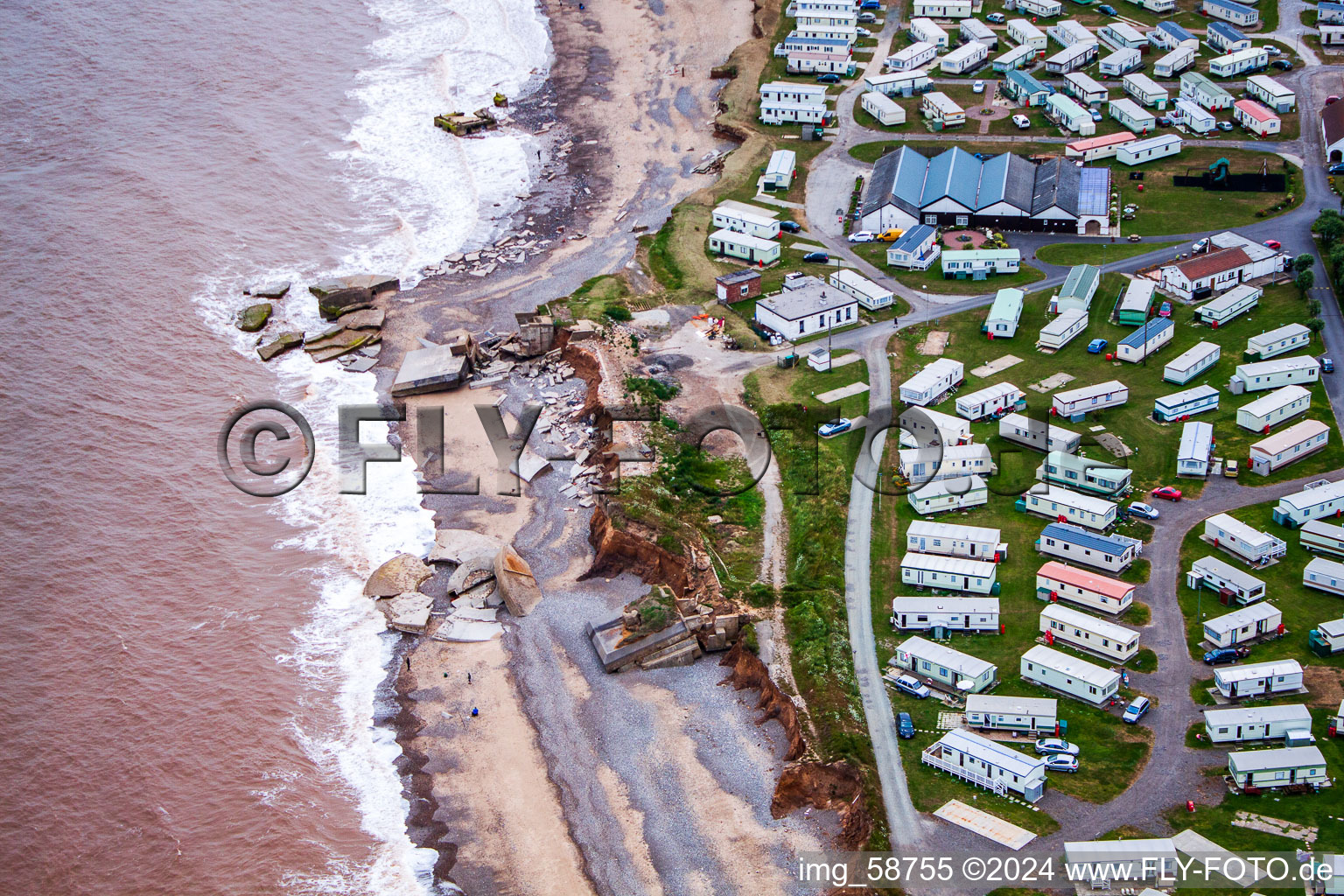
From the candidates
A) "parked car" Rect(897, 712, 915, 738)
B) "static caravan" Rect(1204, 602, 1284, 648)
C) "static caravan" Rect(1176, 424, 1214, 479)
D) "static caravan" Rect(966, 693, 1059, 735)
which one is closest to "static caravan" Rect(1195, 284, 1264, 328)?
"static caravan" Rect(1176, 424, 1214, 479)

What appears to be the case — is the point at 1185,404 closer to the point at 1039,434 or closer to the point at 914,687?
the point at 1039,434

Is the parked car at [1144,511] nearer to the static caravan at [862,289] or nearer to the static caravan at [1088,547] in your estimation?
the static caravan at [1088,547]

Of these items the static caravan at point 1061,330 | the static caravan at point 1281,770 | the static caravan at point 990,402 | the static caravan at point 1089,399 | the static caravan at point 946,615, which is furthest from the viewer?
the static caravan at point 1061,330

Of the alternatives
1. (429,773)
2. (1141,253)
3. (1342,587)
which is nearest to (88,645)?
(429,773)

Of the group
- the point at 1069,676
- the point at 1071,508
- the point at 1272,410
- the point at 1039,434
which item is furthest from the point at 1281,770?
the point at 1272,410

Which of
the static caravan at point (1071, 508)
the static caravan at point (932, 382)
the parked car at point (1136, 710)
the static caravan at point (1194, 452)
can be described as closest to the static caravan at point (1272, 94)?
the static caravan at point (1194, 452)

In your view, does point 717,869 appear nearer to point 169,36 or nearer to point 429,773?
point 429,773
